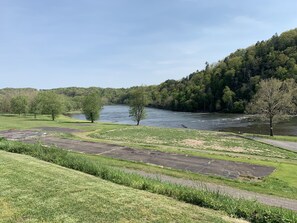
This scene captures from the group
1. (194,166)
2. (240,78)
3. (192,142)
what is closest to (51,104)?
(192,142)

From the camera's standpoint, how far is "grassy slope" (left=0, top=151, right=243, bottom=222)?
27.6 ft

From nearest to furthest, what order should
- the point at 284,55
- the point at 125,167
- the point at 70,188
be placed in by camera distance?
the point at 70,188, the point at 125,167, the point at 284,55

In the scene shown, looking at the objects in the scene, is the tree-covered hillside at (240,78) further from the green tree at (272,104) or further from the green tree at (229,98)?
the green tree at (272,104)

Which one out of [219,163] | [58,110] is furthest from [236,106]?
[219,163]

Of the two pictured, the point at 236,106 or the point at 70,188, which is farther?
the point at 236,106

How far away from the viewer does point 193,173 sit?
21.2 metres

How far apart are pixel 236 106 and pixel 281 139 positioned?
247ft

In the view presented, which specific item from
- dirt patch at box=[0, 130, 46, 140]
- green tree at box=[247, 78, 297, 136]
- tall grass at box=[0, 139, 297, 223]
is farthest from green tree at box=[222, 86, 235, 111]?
tall grass at box=[0, 139, 297, 223]

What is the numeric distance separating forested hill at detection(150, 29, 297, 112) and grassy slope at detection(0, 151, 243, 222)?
371 ft

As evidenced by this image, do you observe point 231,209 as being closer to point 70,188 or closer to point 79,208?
point 79,208

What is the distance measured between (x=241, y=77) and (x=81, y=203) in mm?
139537

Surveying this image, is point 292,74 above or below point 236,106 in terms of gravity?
above

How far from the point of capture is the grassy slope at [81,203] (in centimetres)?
840

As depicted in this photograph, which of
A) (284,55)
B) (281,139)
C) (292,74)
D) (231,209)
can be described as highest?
(284,55)
